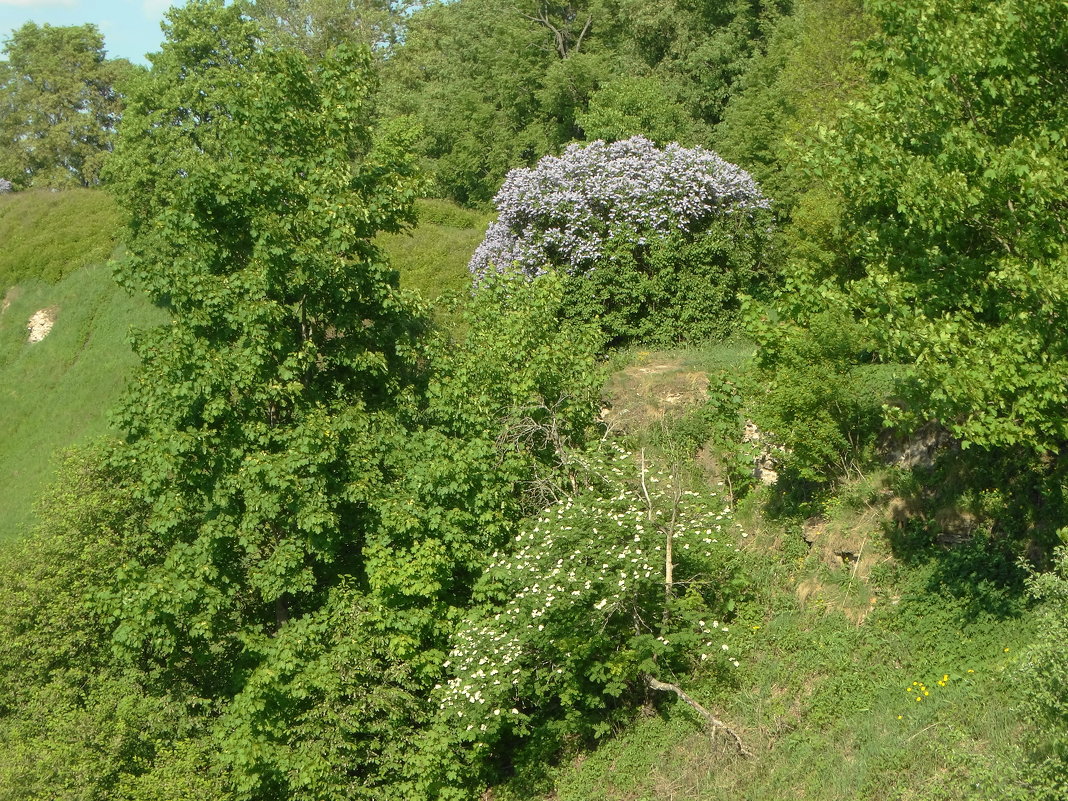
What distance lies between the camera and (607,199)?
23281mm

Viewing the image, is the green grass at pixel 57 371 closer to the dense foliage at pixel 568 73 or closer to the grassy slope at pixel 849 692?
the dense foliage at pixel 568 73

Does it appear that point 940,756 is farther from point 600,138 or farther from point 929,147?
point 600,138

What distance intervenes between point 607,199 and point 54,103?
4289 centimetres

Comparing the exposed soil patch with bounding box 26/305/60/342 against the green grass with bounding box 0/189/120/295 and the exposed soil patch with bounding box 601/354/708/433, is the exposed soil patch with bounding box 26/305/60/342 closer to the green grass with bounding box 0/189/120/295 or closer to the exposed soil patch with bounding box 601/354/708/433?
the green grass with bounding box 0/189/120/295

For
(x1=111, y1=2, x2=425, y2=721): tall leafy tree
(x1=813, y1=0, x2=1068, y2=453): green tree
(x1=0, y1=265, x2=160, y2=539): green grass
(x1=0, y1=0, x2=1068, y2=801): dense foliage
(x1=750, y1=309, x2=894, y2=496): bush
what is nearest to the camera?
(x1=813, y1=0, x2=1068, y2=453): green tree

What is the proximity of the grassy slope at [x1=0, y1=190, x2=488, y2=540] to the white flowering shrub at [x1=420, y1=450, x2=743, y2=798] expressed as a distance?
13575 mm

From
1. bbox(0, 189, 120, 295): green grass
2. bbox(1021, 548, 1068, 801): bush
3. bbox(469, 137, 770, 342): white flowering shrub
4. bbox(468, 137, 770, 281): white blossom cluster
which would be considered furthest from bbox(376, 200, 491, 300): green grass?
bbox(1021, 548, 1068, 801): bush

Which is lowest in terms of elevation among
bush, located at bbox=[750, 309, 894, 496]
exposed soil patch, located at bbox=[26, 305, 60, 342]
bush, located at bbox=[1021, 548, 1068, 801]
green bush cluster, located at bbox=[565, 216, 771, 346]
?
bush, located at bbox=[1021, 548, 1068, 801]

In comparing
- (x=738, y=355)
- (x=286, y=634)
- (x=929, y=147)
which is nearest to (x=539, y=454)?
(x=286, y=634)

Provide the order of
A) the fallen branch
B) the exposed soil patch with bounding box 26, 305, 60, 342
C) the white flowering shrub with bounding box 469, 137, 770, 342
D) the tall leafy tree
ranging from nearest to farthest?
the fallen branch, the tall leafy tree, the white flowering shrub with bounding box 469, 137, 770, 342, the exposed soil patch with bounding box 26, 305, 60, 342

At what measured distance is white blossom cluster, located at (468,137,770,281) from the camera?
906 inches

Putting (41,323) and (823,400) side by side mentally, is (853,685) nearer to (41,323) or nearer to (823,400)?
(823,400)

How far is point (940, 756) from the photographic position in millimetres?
9945

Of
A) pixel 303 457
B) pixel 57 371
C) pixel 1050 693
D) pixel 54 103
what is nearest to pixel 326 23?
pixel 54 103
